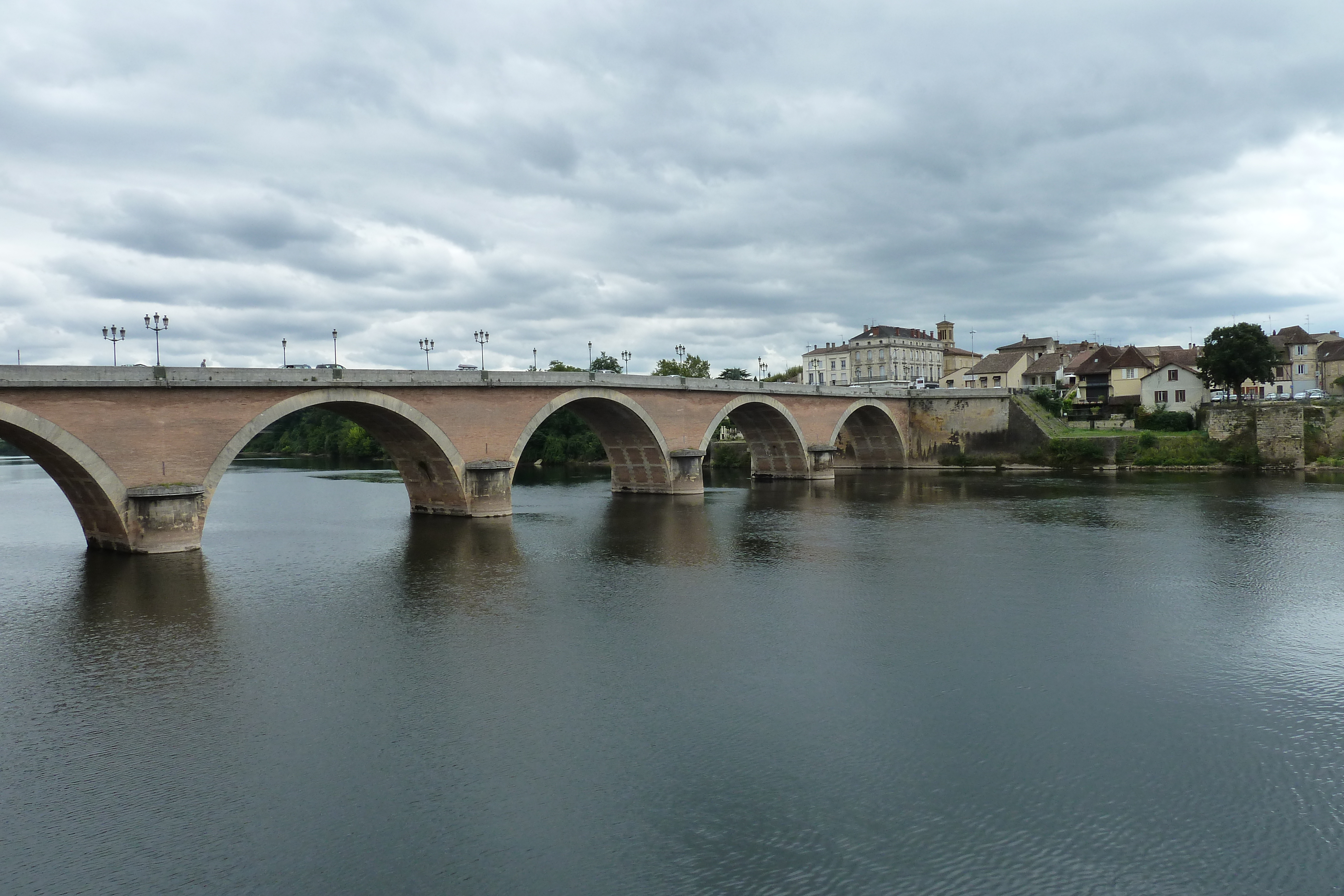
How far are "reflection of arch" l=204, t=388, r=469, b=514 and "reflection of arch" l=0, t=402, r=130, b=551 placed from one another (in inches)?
97.1

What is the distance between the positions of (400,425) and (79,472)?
407 inches

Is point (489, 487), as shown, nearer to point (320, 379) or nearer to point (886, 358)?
point (320, 379)

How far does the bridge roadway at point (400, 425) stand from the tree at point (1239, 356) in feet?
40.7

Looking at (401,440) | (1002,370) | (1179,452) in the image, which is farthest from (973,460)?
(401,440)

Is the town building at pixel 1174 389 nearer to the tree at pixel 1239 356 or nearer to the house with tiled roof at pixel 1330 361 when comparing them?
the tree at pixel 1239 356

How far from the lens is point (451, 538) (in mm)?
30859

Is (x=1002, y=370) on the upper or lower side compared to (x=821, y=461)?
upper

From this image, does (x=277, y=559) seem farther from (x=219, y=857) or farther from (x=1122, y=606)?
(x=1122, y=606)

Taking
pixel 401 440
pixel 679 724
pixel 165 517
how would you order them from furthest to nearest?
1. pixel 401 440
2. pixel 165 517
3. pixel 679 724

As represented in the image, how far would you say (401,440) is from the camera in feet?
115

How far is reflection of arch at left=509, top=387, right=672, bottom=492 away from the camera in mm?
40938

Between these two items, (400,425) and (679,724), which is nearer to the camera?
(679,724)

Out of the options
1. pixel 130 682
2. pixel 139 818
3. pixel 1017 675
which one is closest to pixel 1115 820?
pixel 1017 675

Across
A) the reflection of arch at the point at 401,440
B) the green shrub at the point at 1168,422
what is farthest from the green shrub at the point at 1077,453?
the reflection of arch at the point at 401,440
